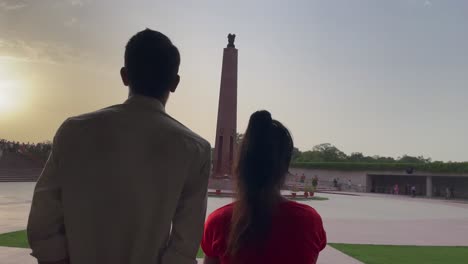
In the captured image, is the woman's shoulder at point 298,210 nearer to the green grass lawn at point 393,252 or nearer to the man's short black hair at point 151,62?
the man's short black hair at point 151,62

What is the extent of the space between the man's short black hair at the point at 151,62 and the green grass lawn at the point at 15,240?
6135 mm

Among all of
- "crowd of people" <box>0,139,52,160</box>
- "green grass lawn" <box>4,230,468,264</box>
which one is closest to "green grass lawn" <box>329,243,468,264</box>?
"green grass lawn" <box>4,230,468,264</box>

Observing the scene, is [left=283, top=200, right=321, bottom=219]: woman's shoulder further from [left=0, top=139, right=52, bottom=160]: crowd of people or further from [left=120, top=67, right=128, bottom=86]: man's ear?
[left=0, top=139, right=52, bottom=160]: crowd of people

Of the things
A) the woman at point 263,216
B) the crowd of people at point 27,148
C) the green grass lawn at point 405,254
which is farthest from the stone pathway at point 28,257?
the crowd of people at point 27,148

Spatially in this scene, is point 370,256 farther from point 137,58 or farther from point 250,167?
point 137,58

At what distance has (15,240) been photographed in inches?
321

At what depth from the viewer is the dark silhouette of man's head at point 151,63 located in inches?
69.8

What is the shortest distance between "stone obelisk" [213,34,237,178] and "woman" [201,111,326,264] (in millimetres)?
23871

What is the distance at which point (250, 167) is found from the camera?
200cm

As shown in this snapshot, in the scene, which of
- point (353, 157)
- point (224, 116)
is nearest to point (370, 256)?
point (224, 116)

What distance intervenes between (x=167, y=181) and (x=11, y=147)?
1767 inches

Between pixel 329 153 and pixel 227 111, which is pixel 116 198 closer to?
pixel 227 111

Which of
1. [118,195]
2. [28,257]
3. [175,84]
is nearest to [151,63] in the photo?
[175,84]

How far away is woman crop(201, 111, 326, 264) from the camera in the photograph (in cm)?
194
